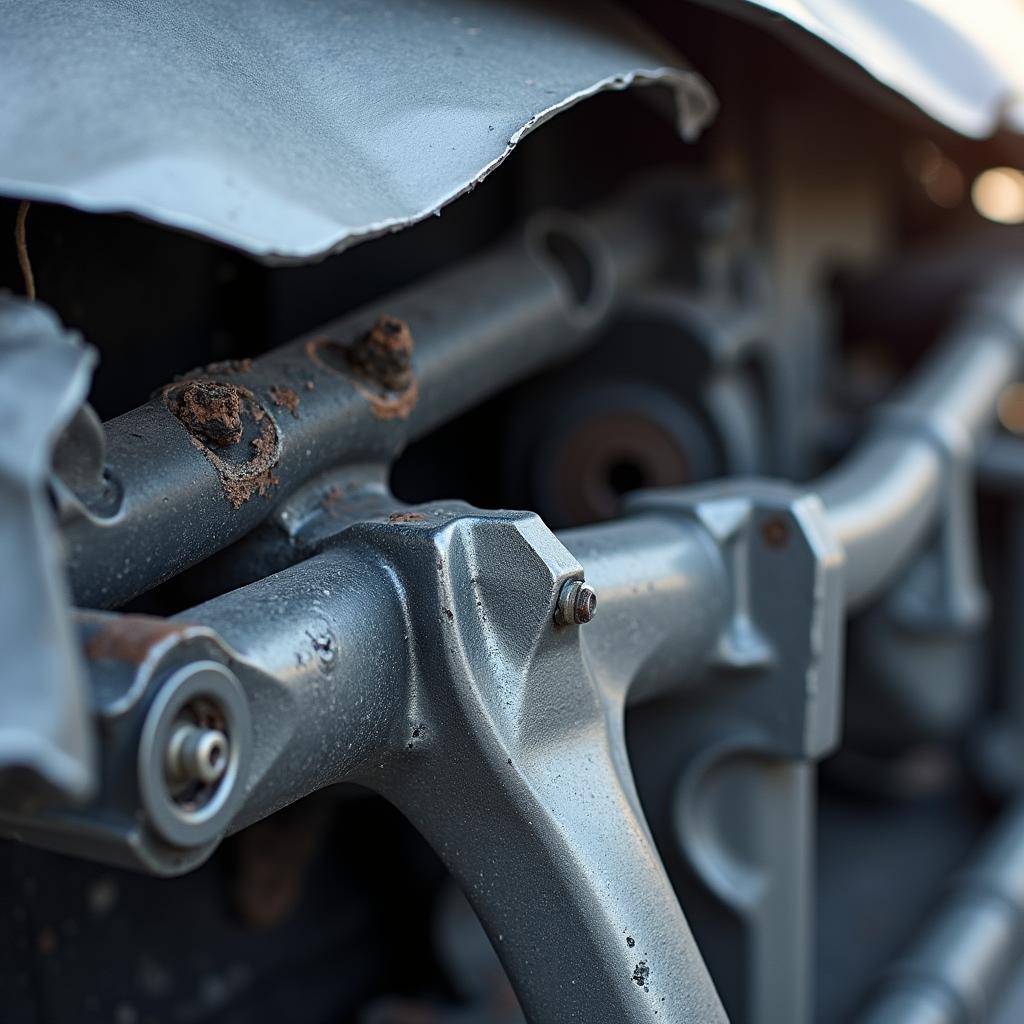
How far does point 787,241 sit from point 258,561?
754 mm

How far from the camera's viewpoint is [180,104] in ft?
1.48

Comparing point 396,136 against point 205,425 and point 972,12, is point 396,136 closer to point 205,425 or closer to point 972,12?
point 205,425

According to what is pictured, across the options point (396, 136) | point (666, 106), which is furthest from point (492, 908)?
point (666, 106)

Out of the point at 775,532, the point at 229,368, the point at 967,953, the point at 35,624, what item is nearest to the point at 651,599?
the point at 775,532

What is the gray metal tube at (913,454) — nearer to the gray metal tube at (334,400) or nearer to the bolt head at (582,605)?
the gray metal tube at (334,400)

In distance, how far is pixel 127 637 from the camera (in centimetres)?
39

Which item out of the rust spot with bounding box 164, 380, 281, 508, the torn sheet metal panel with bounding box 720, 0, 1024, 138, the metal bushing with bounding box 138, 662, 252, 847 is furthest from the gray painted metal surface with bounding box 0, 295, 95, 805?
the torn sheet metal panel with bounding box 720, 0, 1024, 138

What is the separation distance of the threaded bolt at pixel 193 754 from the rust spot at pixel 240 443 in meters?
0.16

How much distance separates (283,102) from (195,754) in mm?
249

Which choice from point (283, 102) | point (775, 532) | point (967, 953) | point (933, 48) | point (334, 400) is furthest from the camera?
point (967, 953)

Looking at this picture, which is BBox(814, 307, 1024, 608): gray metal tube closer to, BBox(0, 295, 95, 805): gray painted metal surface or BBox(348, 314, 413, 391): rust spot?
BBox(348, 314, 413, 391): rust spot

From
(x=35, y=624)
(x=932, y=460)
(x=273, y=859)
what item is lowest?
(x=273, y=859)

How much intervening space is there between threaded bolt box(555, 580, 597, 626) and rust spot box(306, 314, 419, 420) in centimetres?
16

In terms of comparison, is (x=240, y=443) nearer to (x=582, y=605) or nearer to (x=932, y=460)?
(x=582, y=605)
